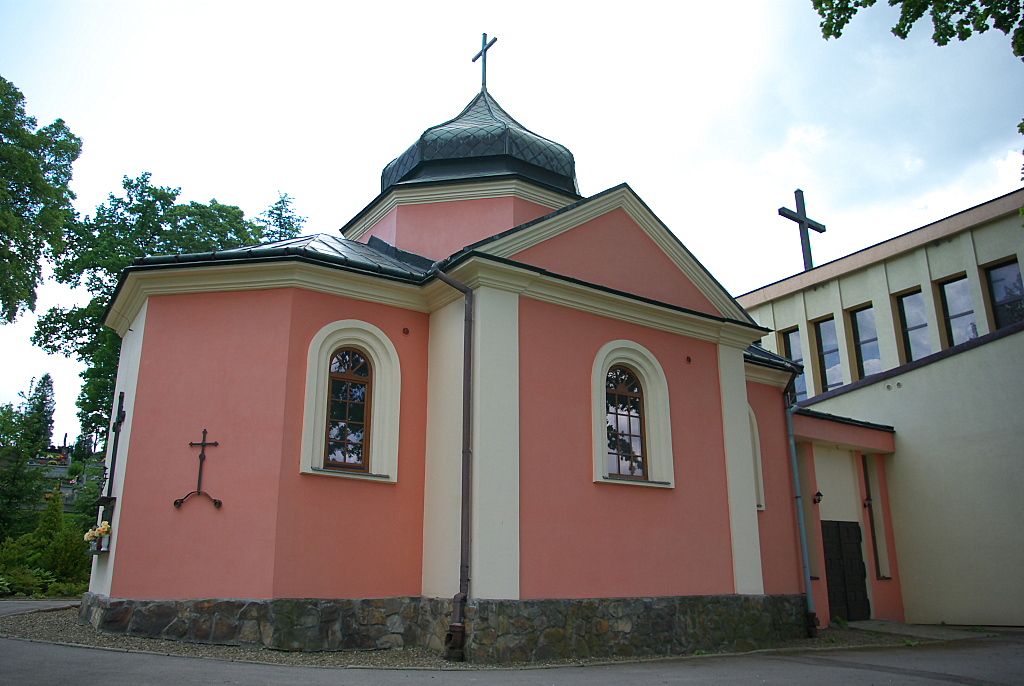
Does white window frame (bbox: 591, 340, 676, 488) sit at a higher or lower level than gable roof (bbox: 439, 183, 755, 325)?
lower

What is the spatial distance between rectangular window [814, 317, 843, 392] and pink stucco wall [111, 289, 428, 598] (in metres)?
14.8

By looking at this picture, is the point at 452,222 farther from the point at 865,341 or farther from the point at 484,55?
the point at 865,341

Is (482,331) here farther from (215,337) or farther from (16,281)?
(16,281)

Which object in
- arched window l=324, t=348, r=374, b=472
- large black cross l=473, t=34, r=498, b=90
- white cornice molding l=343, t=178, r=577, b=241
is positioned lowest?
arched window l=324, t=348, r=374, b=472

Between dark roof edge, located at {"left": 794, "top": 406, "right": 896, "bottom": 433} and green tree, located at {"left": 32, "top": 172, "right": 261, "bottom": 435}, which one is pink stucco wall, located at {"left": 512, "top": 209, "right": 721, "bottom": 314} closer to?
dark roof edge, located at {"left": 794, "top": 406, "right": 896, "bottom": 433}

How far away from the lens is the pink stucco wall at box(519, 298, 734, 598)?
31.7ft

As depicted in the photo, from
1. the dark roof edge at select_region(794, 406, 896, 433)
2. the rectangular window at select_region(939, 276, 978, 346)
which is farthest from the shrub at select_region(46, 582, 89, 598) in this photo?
the rectangular window at select_region(939, 276, 978, 346)

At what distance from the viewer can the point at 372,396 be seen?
1010cm

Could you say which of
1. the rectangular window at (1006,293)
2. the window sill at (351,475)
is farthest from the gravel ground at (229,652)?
the rectangular window at (1006,293)

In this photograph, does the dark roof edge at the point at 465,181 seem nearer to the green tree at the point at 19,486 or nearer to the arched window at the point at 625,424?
the arched window at the point at 625,424

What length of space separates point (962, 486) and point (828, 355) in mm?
7414

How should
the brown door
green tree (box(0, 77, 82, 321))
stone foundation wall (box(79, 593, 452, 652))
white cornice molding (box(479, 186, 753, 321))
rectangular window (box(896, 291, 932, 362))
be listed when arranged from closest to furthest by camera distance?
stone foundation wall (box(79, 593, 452, 652))
white cornice molding (box(479, 186, 753, 321))
the brown door
green tree (box(0, 77, 82, 321))
rectangular window (box(896, 291, 932, 362))

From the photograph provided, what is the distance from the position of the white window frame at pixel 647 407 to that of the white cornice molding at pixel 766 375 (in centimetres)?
289

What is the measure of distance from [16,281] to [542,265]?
1273 centimetres
